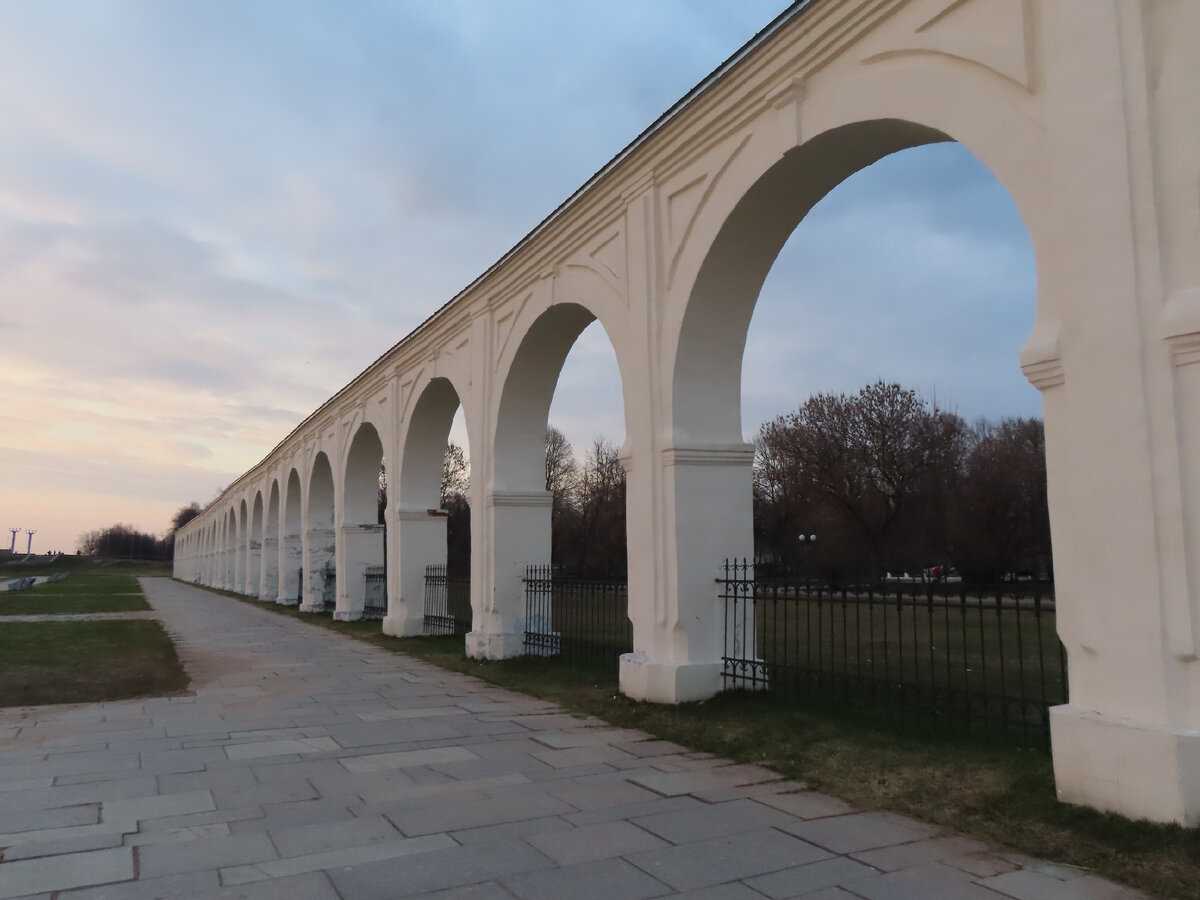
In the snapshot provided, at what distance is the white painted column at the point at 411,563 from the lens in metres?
14.2

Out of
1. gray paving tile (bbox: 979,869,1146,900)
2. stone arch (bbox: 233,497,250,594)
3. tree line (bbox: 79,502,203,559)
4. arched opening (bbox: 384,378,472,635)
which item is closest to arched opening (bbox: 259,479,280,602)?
stone arch (bbox: 233,497,250,594)

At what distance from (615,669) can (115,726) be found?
4732 millimetres

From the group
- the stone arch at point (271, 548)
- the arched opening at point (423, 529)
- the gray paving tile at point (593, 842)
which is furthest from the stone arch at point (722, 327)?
the stone arch at point (271, 548)

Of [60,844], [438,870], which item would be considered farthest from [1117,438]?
[60,844]

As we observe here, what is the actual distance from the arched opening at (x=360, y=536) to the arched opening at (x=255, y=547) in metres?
14.0

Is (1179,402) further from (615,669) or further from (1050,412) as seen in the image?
(615,669)

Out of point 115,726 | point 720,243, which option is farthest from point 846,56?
point 115,726

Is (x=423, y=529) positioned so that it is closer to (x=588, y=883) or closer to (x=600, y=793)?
(x=600, y=793)

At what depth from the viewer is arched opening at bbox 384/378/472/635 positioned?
1407 centimetres

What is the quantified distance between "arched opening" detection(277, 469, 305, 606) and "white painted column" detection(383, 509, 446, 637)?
11380 mm

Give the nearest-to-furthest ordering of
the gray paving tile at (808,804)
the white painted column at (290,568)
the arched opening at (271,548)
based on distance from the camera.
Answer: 1. the gray paving tile at (808,804)
2. the white painted column at (290,568)
3. the arched opening at (271,548)

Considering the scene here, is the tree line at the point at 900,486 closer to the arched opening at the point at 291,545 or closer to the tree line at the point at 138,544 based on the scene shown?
the arched opening at the point at 291,545

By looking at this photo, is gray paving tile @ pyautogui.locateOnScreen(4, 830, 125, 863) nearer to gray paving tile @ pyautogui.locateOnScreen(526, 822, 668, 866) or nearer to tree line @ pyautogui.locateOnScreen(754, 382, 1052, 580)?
gray paving tile @ pyautogui.locateOnScreen(526, 822, 668, 866)

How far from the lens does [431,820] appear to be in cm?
432
